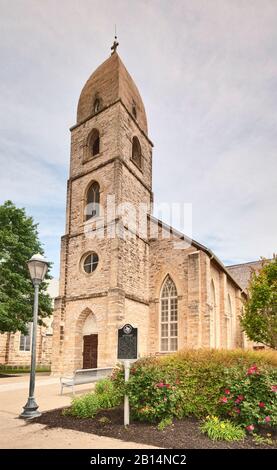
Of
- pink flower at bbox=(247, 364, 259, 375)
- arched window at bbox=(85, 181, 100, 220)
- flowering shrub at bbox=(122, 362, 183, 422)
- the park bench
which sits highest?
arched window at bbox=(85, 181, 100, 220)

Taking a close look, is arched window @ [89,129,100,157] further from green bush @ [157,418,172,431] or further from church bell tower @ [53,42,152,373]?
green bush @ [157,418,172,431]

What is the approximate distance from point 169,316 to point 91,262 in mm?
5448

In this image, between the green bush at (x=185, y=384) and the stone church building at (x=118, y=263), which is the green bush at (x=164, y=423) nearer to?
the green bush at (x=185, y=384)

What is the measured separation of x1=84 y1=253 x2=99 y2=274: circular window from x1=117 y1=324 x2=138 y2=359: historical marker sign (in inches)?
491

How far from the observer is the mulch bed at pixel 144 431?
608cm

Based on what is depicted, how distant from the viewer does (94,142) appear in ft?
78.9

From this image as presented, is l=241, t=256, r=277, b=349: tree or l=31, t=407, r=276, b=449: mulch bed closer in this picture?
l=31, t=407, r=276, b=449: mulch bed

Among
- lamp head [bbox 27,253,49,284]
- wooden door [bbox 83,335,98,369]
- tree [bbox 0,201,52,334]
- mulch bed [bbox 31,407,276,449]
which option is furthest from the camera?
tree [bbox 0,201,52,334]

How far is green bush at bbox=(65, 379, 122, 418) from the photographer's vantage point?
8.33 metres

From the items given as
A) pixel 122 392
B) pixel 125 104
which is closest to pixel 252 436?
pixel 122 392

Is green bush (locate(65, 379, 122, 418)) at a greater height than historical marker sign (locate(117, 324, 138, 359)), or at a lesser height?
lesser

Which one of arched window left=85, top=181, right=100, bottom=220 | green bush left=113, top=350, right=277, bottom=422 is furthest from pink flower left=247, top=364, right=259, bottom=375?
arched window left=85, top=181, right=100, bottom=220

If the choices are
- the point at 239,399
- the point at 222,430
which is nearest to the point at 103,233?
the point at 239,399
